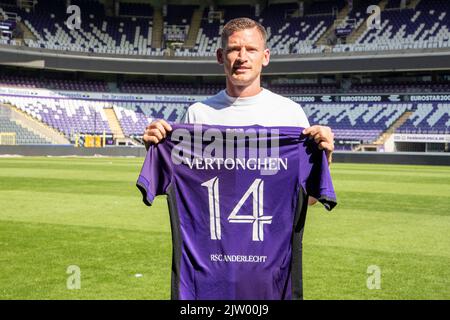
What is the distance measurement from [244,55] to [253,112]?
42 centimetres

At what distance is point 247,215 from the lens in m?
3.89

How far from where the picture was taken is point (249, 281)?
380 cm

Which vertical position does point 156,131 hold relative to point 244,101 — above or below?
below

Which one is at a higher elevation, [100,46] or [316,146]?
[100,46]

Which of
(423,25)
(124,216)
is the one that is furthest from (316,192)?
(423,25)

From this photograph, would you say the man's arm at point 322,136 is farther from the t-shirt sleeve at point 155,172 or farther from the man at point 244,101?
the t-shirt sleeve at point 155,172

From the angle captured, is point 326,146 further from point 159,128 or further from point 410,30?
point 410,30

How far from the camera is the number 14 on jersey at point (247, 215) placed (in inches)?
152

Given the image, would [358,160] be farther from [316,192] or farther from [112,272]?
[316,192]

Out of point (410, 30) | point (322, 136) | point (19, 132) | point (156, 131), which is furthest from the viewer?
point (410, 30)

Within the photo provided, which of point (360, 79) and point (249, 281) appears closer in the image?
point (249, 281)

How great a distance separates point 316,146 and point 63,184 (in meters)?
16.7

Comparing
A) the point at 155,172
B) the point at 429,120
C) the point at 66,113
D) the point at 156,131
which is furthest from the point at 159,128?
the point at 66,113

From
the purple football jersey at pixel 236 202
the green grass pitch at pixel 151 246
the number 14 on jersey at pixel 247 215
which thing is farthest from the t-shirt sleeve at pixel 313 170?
the green grass pitch at pixel 151 246
